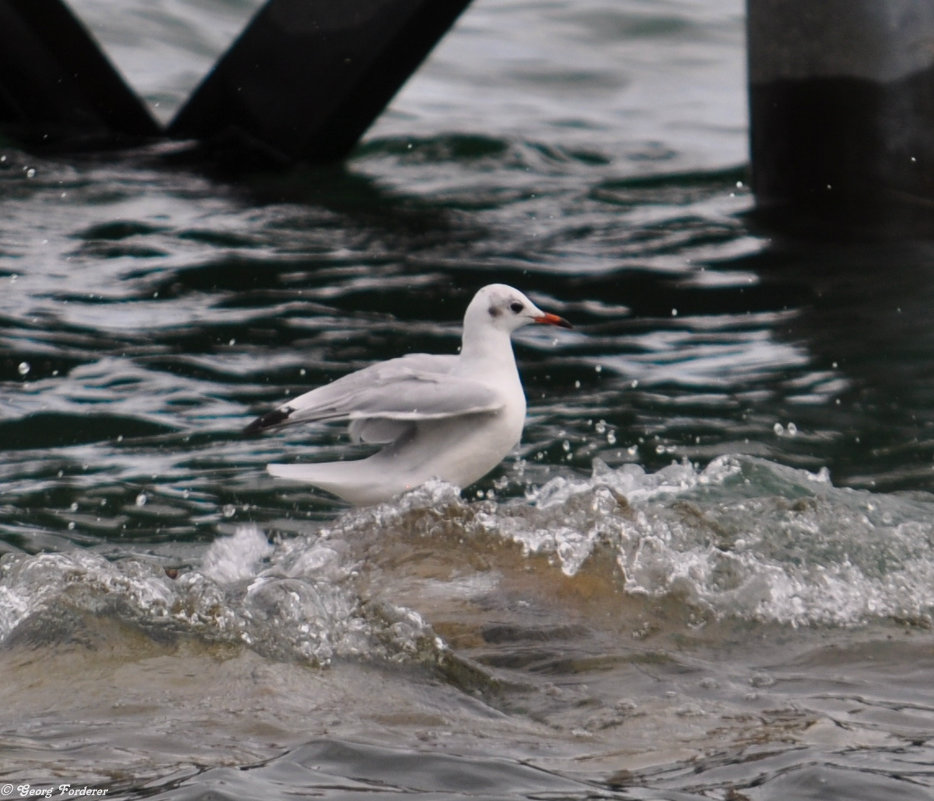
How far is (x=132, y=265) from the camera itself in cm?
886

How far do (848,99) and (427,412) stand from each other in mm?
4633

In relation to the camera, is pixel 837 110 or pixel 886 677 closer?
pixel 886 677

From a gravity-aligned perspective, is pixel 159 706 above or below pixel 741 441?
above

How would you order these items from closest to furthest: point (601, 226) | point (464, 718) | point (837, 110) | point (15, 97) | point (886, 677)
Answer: point (464, 718) < point (886, 677) < point (837, 110) < point (601, 226) < point (15, 97)

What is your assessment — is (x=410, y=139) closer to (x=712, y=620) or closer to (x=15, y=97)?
(x=15, y=97)

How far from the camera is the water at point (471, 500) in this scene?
3402mm

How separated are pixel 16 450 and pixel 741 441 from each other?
2.84m

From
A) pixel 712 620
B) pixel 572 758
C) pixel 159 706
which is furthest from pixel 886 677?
pixel 159 706

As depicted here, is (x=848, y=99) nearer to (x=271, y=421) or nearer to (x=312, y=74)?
(x=312, y=74)

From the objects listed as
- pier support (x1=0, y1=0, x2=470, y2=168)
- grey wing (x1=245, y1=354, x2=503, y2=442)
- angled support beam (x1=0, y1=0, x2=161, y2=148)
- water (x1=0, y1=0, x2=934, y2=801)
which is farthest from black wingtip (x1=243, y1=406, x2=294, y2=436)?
angled support beam (x1=0, y1=0, x2=161, y2=148)

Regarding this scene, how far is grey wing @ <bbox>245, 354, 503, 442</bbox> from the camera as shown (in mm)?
4961

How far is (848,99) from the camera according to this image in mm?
8727

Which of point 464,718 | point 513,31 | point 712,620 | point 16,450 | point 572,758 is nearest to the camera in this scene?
point 572,758

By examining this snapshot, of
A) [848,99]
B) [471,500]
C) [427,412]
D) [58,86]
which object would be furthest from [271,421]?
[58,86]
